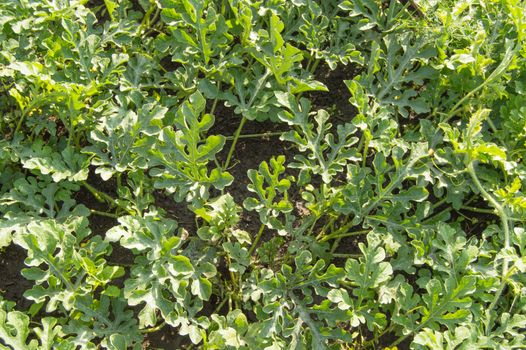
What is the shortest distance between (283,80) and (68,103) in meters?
1.13

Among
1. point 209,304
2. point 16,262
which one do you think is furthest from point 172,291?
point 16,262

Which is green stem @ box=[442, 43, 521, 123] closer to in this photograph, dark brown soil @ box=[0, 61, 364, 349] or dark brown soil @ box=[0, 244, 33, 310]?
dark brown soil @ box=[0, 61, 364, 349]

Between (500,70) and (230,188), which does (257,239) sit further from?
(500,70)

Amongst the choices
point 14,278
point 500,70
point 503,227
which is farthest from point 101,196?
point 500,70

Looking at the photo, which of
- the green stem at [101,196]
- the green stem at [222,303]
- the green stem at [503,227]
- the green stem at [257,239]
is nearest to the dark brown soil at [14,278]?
the green stem at [101,196]

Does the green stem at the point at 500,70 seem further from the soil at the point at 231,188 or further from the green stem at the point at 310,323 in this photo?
the green stem at the point at 310,323

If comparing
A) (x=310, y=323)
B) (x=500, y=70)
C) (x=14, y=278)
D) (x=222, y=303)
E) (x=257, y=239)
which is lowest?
(x=14, y=278)

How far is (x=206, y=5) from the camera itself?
A: 3.78m

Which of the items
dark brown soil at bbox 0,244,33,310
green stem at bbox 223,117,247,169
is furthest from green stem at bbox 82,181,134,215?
green stem at bbox 223,117,247,169

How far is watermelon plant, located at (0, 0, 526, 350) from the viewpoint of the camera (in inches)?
126

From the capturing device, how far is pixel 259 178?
10.9 ft

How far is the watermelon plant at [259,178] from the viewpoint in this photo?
10.5 ft

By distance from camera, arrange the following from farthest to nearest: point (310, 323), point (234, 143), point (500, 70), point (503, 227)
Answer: point (234, 143) < point (500, 70) < point (503, 227) < point (310, 323)

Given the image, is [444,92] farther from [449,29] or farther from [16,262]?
[16,262]
